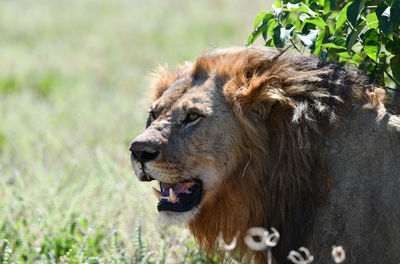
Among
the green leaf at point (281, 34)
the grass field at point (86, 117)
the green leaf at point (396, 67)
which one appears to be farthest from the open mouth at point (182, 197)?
the green leaf at point (396, 67)

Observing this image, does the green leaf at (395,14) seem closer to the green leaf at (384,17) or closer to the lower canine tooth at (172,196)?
the green leaf at (384,17)

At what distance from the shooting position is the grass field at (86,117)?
180 inches

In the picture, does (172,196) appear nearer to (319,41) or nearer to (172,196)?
(172,196)

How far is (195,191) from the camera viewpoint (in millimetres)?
3510

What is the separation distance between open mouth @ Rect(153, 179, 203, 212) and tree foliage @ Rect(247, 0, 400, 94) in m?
0.91

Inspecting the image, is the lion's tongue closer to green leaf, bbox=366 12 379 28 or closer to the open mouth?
the open mouth

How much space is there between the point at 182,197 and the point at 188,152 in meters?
0.26

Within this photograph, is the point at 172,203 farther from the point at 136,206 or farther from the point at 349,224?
the point at 136,206

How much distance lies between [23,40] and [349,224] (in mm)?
11188

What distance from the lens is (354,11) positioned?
10.3ft

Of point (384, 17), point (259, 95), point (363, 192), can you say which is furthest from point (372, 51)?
point (363, 192)

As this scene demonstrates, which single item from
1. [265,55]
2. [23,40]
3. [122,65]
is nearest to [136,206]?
[265,55]

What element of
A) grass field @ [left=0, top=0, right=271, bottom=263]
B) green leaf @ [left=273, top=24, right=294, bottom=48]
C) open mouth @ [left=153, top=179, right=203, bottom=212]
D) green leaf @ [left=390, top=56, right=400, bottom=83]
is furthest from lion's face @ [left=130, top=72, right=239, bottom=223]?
green leaf @ [left=390, top=56, right=400, bottom=83]

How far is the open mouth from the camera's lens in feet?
11.5
